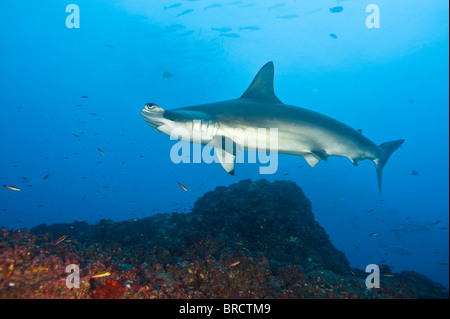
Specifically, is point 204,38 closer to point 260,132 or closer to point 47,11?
point 47,11

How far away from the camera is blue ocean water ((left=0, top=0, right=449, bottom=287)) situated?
3192 cm

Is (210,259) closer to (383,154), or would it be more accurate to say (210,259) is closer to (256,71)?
(383,154)

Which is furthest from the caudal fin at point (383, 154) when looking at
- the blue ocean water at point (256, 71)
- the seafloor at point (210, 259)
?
the blue ocean water at point (256, 71)

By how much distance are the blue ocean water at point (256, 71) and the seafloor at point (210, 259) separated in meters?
4.59

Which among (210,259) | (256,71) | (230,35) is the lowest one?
(210,259)

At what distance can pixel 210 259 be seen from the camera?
5242 mm

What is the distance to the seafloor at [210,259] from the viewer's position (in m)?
3.64

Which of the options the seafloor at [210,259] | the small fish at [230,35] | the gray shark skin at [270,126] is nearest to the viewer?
the seafloor at [210,259]

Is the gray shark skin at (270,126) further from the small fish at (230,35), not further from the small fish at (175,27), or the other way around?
the small fish at (175,27)

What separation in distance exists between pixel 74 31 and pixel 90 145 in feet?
266

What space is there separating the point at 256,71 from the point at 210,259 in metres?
40.3

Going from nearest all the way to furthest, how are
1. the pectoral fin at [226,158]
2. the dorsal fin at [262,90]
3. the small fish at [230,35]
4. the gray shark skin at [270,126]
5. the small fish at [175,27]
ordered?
the gray shark skin at [270,126] < the pectoral fin at [226,158] < the dorsal fin at [262,90] < the small fish at [175,27] < the small fish at [230,35]

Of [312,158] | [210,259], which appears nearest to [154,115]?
[210,259]
